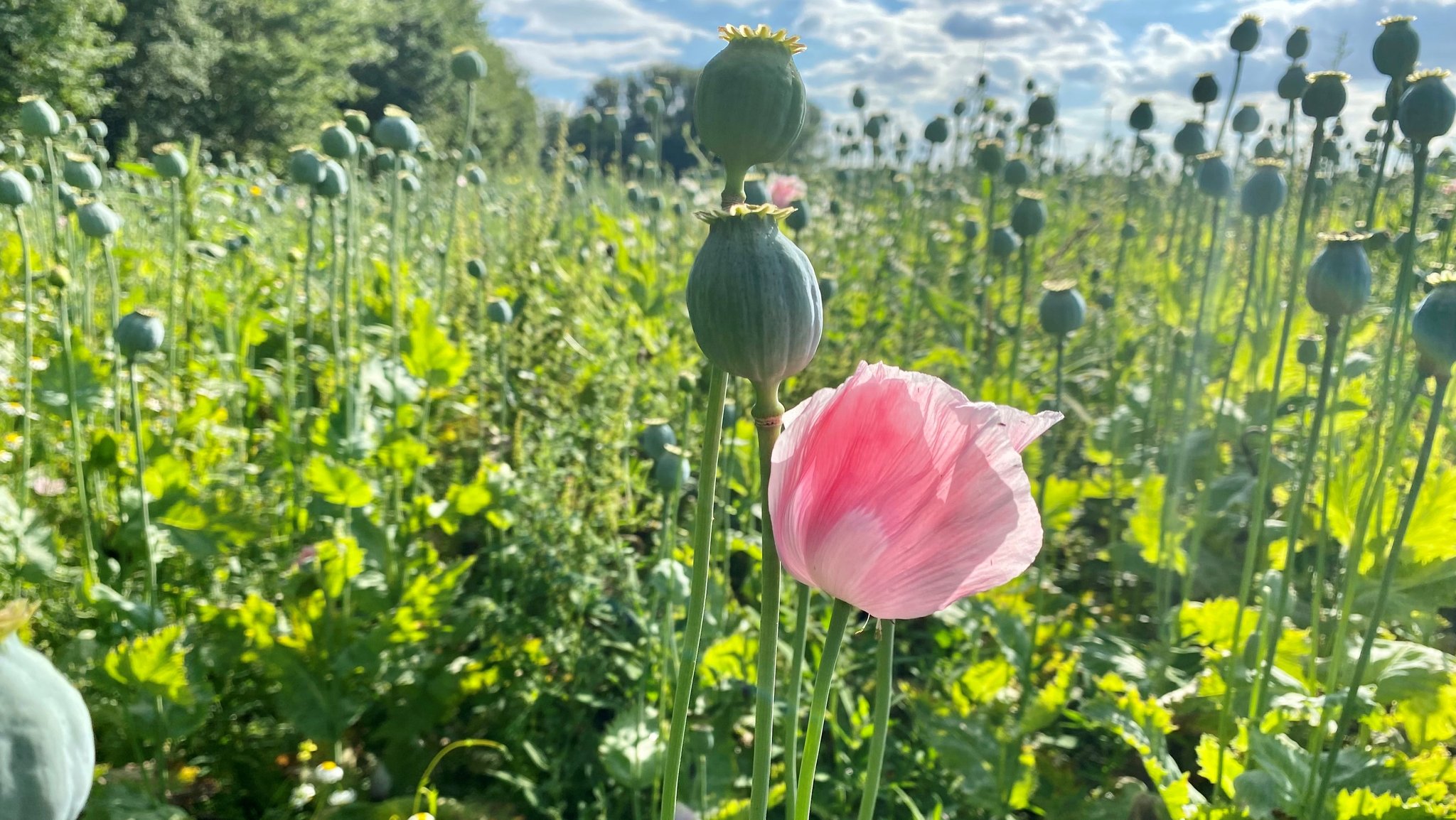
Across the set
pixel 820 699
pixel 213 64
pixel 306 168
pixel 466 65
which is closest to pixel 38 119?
pixel 306 168

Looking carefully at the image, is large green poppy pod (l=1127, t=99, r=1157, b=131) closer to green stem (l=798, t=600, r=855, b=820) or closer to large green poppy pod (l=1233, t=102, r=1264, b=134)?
large green poppy pod (l=1233, t=102, r=1264, b=134)

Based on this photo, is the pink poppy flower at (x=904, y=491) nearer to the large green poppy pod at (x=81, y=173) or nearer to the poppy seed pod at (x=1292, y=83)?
the poppy seed pod at (x=1292, y=83)

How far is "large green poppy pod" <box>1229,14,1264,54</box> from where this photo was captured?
1.99 meters

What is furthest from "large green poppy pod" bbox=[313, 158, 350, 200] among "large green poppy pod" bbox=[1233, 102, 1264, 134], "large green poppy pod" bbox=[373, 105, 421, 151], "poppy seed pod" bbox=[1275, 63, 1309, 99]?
"large green poppy pod" bbox=[1233, 102, 1264, 134]

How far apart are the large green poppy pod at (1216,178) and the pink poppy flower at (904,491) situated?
173cm

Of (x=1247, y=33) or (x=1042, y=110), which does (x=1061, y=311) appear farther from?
(x=1042, y=110)

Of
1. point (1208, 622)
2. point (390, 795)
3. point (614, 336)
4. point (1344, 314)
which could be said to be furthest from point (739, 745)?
point (614, 336)

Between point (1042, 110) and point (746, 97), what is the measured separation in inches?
92.5

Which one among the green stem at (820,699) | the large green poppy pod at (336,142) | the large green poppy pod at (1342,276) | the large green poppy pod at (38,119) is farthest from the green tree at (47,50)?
the green stem at (820,699)

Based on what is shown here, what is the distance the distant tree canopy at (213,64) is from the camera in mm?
13961

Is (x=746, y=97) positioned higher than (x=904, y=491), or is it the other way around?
(x=746, y=97)

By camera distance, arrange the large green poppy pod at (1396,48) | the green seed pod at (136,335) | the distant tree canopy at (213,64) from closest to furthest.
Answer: the large green poppy pod at (1396,48)
the green seed pod at (136,335)
the distant tree canopy at (213,64)

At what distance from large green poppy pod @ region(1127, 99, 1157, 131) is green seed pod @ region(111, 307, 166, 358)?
2555mm

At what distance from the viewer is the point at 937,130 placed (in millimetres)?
3273
